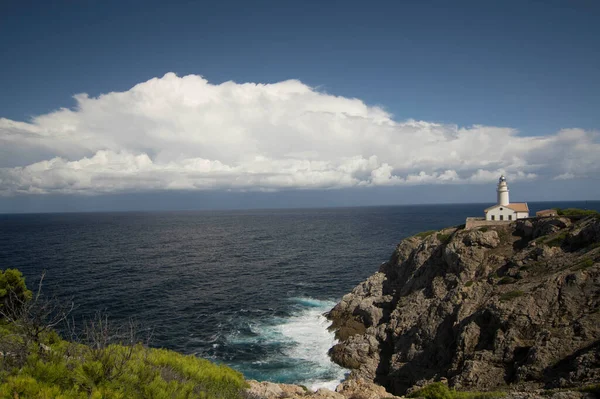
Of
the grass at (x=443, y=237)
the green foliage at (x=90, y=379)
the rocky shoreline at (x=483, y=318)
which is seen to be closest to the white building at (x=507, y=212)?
the rocky shoreline at (x=483, y=318)

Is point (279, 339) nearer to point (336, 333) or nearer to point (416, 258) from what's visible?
point (336, 333)

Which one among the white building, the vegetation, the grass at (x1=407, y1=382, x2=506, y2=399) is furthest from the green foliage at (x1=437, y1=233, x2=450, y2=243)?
the vegetation

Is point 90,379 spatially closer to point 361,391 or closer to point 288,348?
point 361,391

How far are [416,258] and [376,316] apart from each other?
13.6 metres

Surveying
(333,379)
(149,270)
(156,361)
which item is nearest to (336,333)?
(333,379)

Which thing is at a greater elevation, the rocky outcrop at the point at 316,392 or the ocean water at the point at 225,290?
the rocky outcrop at the point at 316,392

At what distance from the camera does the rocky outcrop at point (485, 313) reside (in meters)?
28.9

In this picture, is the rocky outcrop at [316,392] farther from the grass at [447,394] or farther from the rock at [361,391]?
the grass at [447,394]

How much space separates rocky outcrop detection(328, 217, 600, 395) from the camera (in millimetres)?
28906

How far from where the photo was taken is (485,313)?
1387 inches

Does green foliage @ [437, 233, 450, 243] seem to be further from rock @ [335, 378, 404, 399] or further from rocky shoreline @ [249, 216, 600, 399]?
rock @ [335, 378, 404, 399]

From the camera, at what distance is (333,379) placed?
39719mm

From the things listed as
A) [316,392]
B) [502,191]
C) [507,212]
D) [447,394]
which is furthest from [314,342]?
[502,191]

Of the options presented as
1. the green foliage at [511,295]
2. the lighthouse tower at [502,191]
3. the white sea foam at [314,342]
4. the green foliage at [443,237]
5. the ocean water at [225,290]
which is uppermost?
the lighthouse tower at [502,191]
